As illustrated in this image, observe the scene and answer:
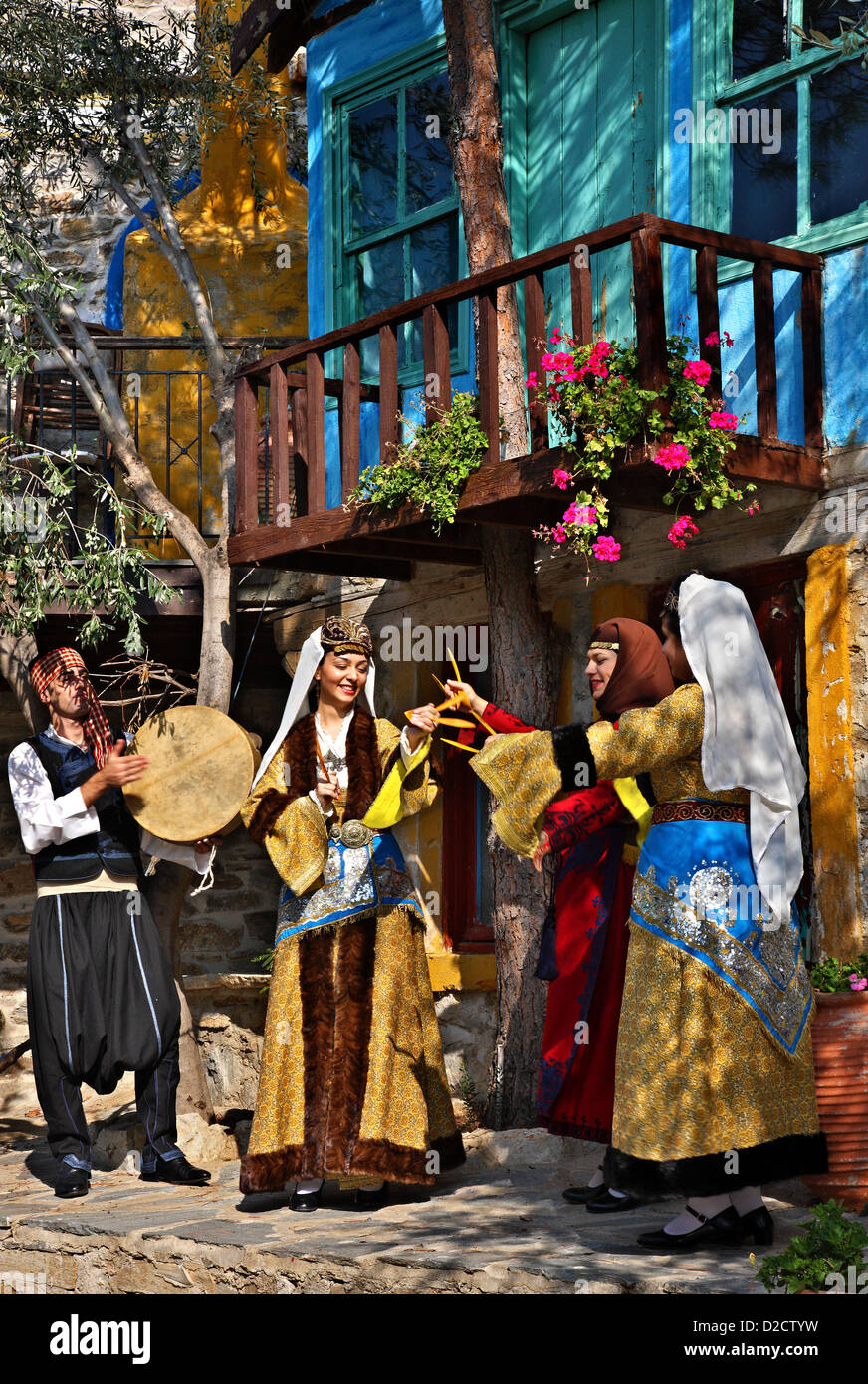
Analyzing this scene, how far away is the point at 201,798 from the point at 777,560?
2466 mm

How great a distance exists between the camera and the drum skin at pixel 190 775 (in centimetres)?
636

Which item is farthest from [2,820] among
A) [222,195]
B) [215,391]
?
[222,195]

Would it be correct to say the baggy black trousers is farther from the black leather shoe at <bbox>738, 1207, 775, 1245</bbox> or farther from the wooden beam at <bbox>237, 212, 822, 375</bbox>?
the wooden beam at <bbox>237, 212, 822, 375</bbox>

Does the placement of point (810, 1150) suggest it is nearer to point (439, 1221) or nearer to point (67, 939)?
point (439, 1221)

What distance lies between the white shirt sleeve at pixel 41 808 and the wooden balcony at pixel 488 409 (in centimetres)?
165

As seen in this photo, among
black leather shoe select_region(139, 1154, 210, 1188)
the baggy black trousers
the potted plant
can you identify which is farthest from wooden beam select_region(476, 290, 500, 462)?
black leather shoe select_region(139, 1154, 210, 1188)

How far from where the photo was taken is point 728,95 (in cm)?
671

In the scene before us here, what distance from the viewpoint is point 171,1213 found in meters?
5.40

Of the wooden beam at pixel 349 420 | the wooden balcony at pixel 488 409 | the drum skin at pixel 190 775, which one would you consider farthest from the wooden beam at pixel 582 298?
the drum skin at pixel 190 775

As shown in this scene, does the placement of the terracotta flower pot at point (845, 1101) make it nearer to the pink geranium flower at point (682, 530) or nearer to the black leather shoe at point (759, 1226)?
the black leather shoe at point (759, 1226)

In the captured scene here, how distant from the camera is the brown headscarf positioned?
4.85m

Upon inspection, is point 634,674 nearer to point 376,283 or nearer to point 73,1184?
point 73,1184

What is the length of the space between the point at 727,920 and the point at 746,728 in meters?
0.52

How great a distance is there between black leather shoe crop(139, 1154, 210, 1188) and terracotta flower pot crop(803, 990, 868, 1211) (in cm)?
238
